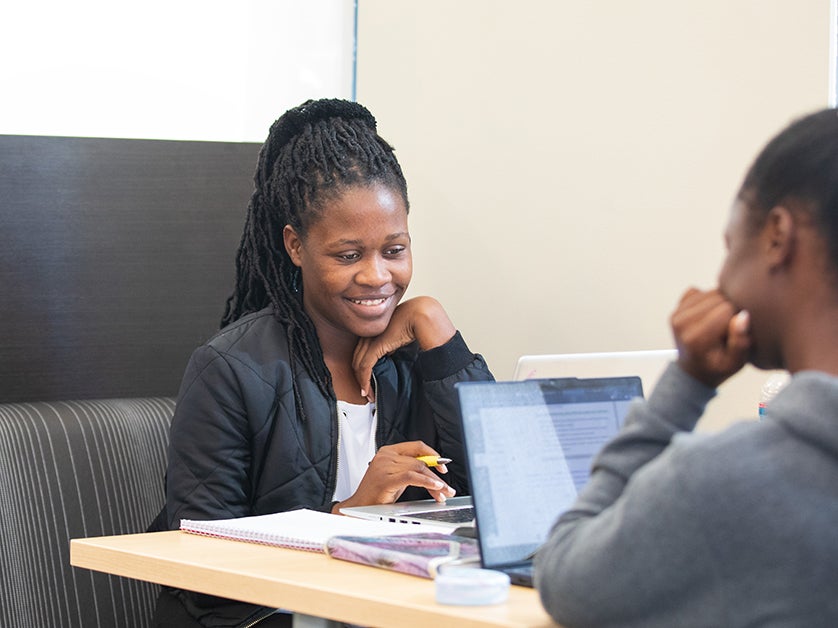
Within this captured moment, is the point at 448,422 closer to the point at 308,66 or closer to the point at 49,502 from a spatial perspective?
the point at 49,502

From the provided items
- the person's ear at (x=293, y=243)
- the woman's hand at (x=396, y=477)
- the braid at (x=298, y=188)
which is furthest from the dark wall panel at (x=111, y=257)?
the woman's hand at (x=396, y=477)

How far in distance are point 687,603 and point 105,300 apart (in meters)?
1.83

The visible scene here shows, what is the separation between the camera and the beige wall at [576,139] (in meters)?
2.38

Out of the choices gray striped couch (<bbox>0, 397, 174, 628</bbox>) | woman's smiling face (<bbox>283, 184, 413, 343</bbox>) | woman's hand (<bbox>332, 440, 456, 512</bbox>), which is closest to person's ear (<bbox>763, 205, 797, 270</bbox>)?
woman's hand (<bbox>332, 440, 456, 512</bbox>)

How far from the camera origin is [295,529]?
1.55 m

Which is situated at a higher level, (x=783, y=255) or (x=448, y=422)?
(x=783, y=255)

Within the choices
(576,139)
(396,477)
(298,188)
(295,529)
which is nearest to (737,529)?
(295,529)

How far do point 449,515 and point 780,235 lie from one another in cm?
83

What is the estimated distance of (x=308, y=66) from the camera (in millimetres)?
3193

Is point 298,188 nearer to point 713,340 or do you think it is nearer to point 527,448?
point 527,448

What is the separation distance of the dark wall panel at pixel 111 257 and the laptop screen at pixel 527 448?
139 centimetres

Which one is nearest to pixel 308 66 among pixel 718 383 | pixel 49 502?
pixel 49 502

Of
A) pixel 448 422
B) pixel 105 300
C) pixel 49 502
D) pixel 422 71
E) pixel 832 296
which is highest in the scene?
pixel 422 71

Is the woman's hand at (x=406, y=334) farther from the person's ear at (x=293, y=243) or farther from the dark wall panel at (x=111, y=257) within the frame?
the dark wall panel at (x=111, y=257)
